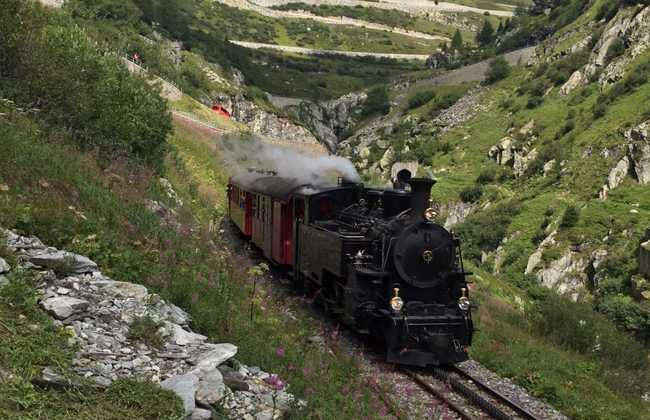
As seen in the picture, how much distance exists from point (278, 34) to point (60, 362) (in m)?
201

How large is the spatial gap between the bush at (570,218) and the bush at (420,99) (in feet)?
187

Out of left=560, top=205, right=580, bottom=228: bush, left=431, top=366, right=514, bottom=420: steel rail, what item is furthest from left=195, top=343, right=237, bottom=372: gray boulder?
left=560, top=205, right=580, bottom=228: bush

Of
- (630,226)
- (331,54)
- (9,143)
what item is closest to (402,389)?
(9,143)

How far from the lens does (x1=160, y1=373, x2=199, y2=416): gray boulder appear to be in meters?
4.87

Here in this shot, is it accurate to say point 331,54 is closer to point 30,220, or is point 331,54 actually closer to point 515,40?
point 515,40

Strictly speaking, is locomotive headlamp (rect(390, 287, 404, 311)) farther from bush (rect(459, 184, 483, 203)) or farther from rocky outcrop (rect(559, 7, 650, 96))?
rocky outcrop (rect(559, 7, 650, 96))

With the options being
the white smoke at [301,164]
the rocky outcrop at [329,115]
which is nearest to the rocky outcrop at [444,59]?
the rocky outcrop at [329,115]

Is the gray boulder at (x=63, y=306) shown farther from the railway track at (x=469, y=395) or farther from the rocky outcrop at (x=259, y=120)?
the rocky outcrop at (x=259, y=120)

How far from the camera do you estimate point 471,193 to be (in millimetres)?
46031

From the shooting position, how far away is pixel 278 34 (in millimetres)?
193750

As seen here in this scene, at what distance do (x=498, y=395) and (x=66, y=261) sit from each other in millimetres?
7313

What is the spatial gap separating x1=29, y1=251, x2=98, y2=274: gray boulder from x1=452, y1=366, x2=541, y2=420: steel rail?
6.98 meters

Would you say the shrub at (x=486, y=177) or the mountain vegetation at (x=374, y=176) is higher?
the mountain vegetation at (x=374, y=176)

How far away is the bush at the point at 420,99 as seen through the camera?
86.9 m
